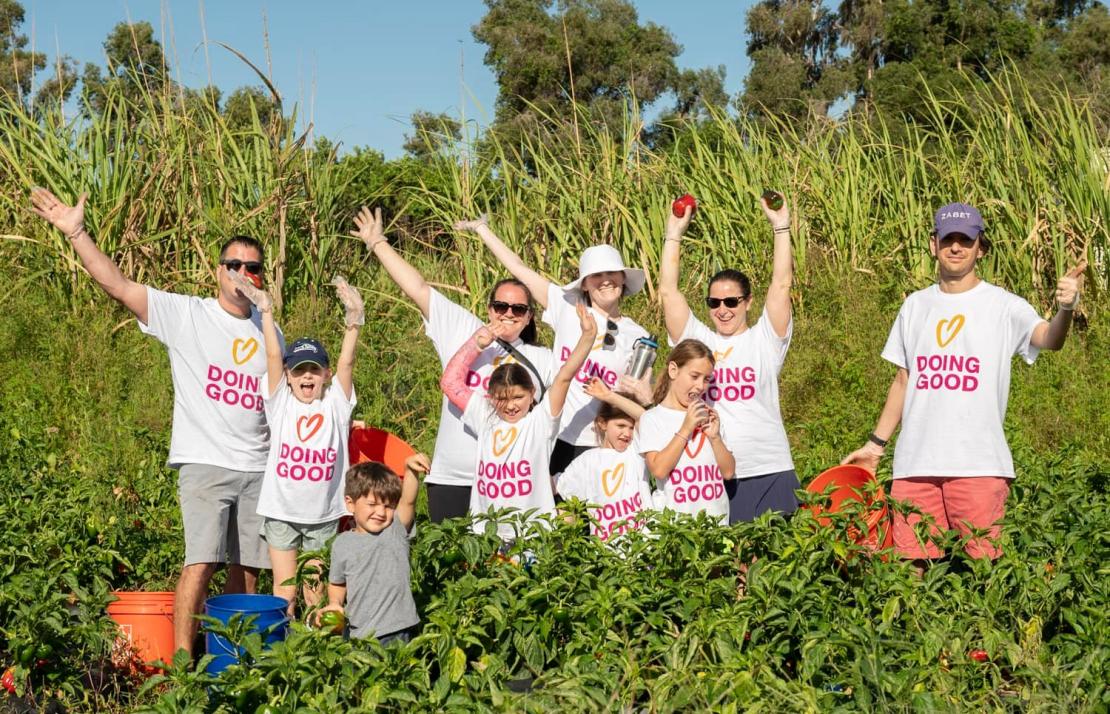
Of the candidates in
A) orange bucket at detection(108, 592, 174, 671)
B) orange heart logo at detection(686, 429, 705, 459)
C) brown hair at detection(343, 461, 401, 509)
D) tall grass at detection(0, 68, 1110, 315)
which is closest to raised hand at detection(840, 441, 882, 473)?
orange heart logo at detection(686, 429, 705, 459)

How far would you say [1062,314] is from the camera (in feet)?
14.9

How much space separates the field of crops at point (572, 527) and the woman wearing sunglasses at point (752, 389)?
2.26ft

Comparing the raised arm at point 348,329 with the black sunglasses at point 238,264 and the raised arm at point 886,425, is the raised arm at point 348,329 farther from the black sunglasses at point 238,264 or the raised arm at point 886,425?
the raised arm at point 886,425

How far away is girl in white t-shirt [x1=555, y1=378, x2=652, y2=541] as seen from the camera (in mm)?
4961

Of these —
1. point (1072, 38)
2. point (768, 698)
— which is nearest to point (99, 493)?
point (768, 698)

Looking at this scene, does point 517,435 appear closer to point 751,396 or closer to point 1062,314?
point 751,396

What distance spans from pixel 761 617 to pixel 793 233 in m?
6.04

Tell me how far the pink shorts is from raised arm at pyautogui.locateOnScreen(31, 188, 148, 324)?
326 centimetres

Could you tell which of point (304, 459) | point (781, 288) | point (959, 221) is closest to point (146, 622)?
point (304, 459)

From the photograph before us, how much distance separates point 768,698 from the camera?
3.48 metres

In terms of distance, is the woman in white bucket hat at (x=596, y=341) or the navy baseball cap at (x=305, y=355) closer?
the navy baseball cap at (x=305, y=355)

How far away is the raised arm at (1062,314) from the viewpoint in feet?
14.7

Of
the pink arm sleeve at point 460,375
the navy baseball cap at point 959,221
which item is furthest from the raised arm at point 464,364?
the navy baseball cap at point 959,221

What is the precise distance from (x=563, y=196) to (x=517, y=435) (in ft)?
15.7
